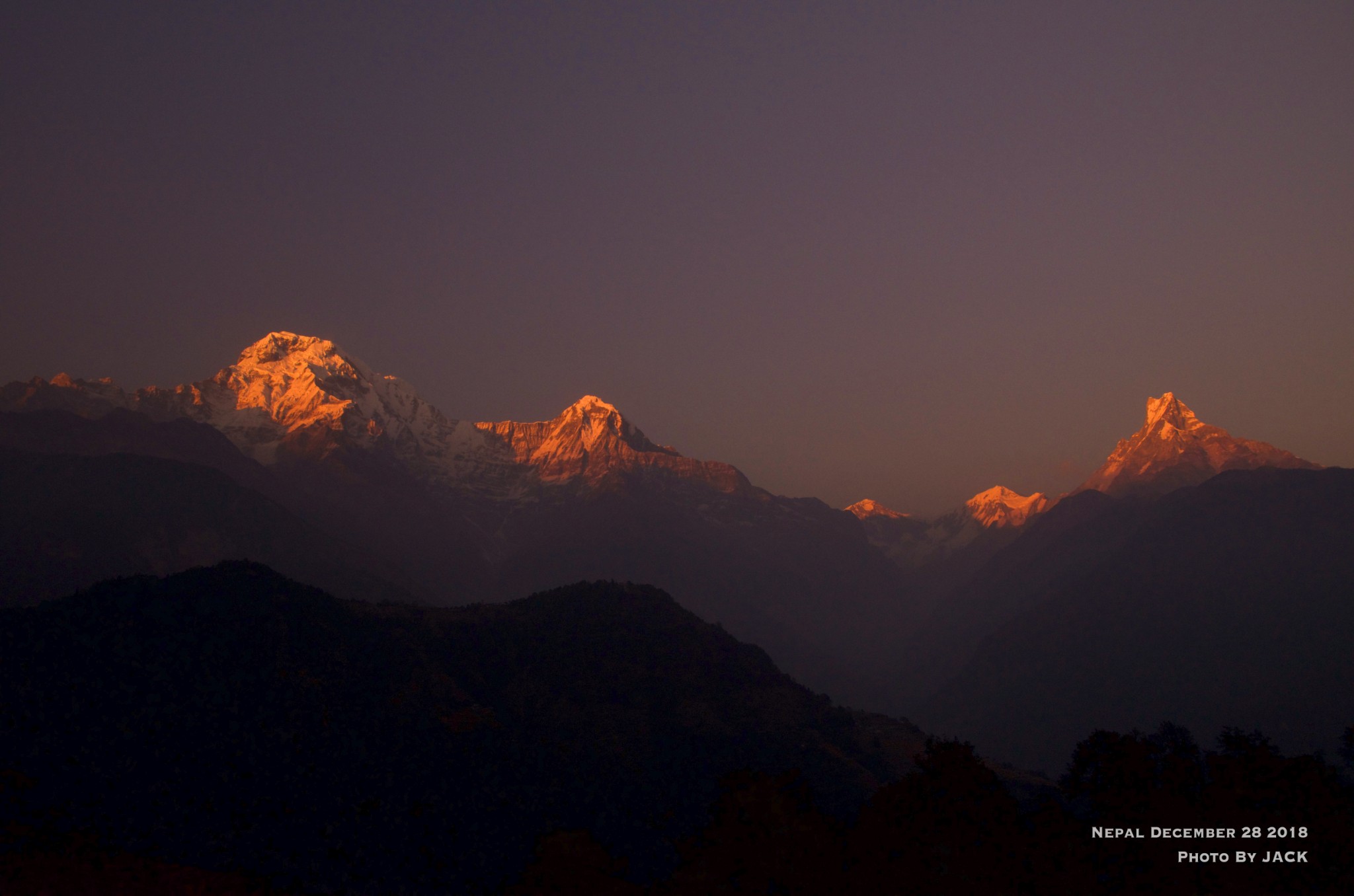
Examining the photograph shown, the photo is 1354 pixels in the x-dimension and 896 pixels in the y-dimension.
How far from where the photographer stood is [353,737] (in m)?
119

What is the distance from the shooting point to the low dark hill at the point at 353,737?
93875 mm

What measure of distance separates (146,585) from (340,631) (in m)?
28.2

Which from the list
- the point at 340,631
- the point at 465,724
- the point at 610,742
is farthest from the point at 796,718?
the point at 340,631

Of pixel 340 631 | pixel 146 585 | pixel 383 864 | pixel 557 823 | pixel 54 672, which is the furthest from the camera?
pixel 340 631

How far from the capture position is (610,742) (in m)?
156

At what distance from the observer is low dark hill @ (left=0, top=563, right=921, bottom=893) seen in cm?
9388

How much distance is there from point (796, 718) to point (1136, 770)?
383ft

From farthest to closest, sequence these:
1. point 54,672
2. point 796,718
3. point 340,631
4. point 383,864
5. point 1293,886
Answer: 1. point 796,718
2. point 340,631
3. point 54,672
4. point 383,864
5. point 1293,886

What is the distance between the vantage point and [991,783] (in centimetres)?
7019

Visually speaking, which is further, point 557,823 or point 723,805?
point 557,823

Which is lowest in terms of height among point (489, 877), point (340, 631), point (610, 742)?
point (489, 877)

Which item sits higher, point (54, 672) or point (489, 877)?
point (54, 672)

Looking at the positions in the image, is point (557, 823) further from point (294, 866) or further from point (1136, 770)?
point (1136, 770)

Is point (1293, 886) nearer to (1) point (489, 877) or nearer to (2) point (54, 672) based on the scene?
(1) point (489, 877)
